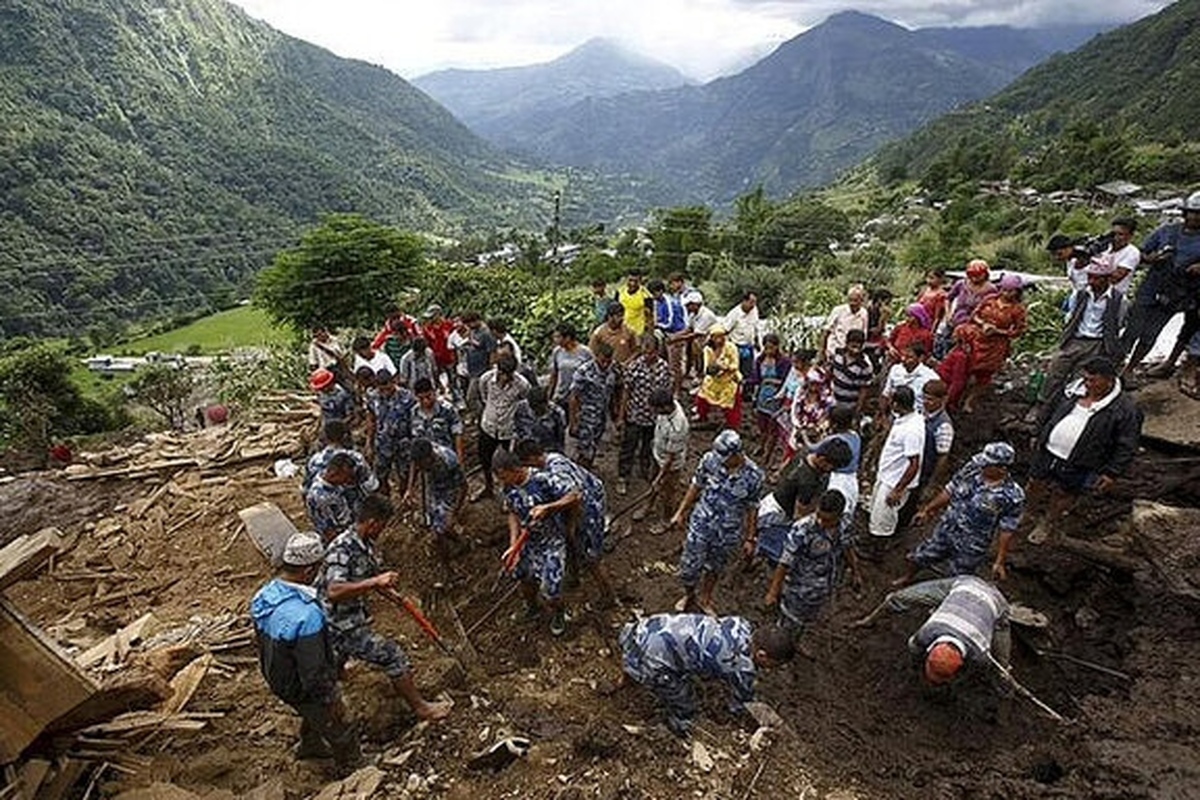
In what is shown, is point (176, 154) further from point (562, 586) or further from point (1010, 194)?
point (562, 586)

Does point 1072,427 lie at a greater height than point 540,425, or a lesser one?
greater

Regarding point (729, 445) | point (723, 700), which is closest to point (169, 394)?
point (729, 445)

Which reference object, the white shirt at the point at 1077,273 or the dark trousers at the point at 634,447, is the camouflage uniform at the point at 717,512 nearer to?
the dark trousers at the point at 634,447

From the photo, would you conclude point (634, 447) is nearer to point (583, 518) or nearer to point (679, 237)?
point (583, 518)

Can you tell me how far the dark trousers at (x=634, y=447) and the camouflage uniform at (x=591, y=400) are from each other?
13.9 inches

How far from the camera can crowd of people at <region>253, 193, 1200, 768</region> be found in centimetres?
432

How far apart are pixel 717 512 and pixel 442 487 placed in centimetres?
238

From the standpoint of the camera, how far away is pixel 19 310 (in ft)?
213

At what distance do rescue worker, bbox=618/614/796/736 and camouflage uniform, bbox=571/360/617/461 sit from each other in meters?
3.00

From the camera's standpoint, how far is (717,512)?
545cm

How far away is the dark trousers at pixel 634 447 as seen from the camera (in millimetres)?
7492

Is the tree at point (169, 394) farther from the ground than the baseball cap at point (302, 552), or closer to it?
closer to it

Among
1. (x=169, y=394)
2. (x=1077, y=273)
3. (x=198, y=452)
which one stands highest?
(x=1077, y=273)

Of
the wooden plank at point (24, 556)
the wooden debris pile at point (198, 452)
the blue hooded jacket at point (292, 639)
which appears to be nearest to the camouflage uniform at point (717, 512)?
the blue hooded jacket at point (292, 639)
